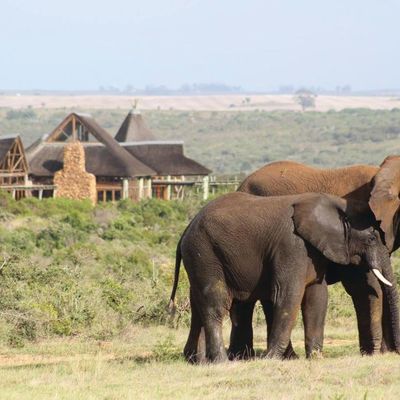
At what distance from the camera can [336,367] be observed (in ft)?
42.1

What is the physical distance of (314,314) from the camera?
1400 centimetres

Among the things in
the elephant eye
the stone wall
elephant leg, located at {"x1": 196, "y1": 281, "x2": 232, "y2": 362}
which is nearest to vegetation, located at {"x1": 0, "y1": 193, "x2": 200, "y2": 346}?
elephant leg, located at {"x1": 196, "y1": 281, "x2": 232, "y2": 362}

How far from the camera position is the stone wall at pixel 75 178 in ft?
186

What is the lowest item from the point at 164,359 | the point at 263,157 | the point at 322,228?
the point at 263,157

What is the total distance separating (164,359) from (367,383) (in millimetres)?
2984

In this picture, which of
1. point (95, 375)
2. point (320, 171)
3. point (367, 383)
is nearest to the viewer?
point (367, 383)

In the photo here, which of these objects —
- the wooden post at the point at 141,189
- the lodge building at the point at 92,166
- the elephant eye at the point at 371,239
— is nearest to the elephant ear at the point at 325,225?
the elephant eye at the point at 371,239

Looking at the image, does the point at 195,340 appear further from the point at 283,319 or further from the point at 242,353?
the point at 283,319

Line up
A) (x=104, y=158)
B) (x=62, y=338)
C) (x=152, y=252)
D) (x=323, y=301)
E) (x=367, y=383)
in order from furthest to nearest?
(x=104, y=158)
(x=152, y=252)
(x=62, y=338)
(x=323, y=301)
(x=367, y=383)

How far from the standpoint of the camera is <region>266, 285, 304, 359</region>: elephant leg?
44.5ft

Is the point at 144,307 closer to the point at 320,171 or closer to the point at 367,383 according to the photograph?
the point at 320,171

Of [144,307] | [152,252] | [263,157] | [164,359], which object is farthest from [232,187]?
[263,157]

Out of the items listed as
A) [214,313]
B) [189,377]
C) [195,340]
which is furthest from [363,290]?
[189,377]

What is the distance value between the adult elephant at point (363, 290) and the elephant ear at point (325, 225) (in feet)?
1.17
